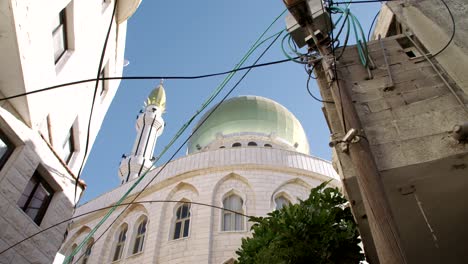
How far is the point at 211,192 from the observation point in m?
14.8

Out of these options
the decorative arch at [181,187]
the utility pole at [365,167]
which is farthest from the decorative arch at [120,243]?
the utility pole at [365,167]

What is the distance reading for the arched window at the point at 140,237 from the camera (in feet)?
48.6

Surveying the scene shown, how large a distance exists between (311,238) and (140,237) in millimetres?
12043

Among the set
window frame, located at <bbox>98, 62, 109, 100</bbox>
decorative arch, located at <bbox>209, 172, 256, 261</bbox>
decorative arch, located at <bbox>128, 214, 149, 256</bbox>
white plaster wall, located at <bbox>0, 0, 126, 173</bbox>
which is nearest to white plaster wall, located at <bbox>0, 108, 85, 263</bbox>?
white plaster wall, located at <bbox>0, 0, 126, 173</bbox>

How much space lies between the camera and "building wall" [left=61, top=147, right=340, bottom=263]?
1359 centimetres

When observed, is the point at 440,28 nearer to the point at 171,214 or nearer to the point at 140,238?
the point at 171,214

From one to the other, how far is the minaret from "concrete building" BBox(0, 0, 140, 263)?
64.9 feet

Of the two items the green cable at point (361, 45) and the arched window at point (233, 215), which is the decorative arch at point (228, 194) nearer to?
the arched window at point (233, 215)

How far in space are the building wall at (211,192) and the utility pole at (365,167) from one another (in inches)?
410

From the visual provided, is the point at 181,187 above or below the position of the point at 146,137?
below

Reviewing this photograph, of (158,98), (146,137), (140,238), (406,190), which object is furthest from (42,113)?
(158,98)

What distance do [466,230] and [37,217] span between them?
6.28 metres

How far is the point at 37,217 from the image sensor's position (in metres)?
6.38

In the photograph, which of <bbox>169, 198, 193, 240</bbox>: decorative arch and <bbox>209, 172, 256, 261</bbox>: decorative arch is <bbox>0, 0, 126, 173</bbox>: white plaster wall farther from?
<bbox>169, 198, 193, 240</bbox>: decorative arch
